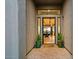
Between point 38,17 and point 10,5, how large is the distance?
24.7 feet

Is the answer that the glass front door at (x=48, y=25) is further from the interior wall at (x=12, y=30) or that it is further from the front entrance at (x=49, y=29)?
the interior wall at (x=12, y=30)

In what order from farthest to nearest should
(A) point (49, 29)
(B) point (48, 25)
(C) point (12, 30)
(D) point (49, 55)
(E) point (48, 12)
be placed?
(A) point (49, 29) < (B) point (48, 25) < (E) point (48, 12) < (D) point (49, 55) < (C) point (12, 30)

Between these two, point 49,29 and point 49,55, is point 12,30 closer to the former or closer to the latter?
point 49,55

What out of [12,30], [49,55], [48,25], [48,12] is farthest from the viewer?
[48,25]

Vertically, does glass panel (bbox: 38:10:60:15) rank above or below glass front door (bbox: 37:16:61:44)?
above

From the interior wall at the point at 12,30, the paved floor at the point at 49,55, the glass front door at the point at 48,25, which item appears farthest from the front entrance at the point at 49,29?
the interior wall at the point at 12,30

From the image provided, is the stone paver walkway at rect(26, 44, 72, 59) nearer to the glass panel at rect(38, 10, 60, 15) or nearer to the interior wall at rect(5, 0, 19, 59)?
the interior wall at rect(5, 0, 19, 59)

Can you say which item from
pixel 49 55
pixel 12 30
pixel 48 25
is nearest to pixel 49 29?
pixel 48 25

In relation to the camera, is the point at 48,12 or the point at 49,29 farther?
the point at 49,29

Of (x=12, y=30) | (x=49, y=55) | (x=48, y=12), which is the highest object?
(x=48, y=12)

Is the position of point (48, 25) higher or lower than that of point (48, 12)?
lower

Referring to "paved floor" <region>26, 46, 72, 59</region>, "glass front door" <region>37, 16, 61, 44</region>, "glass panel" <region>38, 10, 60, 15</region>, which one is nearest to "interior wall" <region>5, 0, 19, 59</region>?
"paved floor" <region>26, 46, 72, 59</region>
